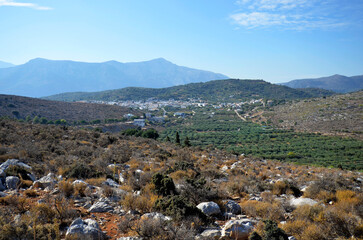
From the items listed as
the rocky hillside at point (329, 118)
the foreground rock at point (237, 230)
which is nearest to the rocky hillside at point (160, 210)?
the foreground rock at point (237, 230)

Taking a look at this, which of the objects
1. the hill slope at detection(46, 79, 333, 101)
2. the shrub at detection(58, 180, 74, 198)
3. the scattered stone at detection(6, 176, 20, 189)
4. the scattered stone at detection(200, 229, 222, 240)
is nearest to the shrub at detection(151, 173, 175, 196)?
the scattered stone at detection(200, 229, 222, 240)

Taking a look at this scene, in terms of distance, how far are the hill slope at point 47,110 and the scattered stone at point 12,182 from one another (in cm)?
5609

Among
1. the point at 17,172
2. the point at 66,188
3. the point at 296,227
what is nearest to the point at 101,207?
the point at 66,188

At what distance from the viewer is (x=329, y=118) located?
59.8 metres

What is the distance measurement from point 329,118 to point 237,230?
71.9m

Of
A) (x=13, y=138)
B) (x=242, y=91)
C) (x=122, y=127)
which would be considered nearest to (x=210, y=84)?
(x=242, y=91)

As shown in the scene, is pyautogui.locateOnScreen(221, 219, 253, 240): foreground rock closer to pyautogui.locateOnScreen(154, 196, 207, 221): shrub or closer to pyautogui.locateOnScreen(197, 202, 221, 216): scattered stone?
pyautogui.locateOnScreen(154, 196, 207, 221): shrub

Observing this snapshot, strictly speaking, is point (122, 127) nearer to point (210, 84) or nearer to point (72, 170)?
point (72, 170)

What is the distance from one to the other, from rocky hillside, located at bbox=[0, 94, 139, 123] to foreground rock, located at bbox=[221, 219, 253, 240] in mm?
61437

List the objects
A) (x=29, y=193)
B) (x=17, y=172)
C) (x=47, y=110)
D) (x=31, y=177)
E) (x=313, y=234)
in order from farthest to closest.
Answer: (x=47, y=110) → (x=31, y=177) → (x=17, y=172) → (x=29, y=193) → (x=313, y=234)

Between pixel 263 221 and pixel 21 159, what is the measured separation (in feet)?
34.2

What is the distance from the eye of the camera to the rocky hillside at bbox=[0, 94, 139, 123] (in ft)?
168

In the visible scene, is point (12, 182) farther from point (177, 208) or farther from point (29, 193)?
point (177, 208)

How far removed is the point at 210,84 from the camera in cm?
19662
